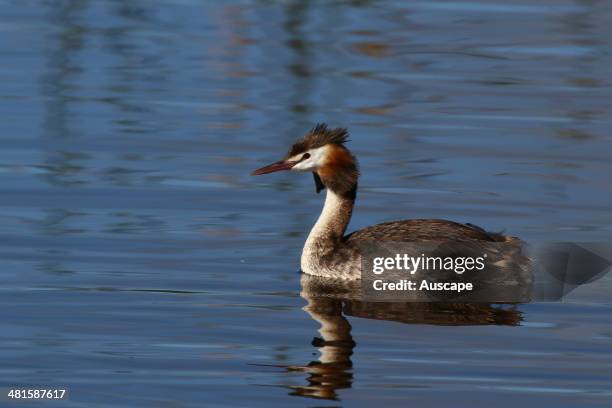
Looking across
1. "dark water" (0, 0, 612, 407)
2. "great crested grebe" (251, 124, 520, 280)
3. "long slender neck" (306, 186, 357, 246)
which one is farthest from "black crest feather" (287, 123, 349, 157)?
"dark water" (0, 0, 612, 407)

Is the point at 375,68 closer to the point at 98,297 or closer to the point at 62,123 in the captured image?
the point at 62,123

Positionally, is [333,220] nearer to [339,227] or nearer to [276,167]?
[339,227]

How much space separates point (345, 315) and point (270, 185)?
12.2 feet

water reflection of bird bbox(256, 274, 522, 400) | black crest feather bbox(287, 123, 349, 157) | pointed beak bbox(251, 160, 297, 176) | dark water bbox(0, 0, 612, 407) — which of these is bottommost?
water reflection of bird bbox(256, 274, 522, 400)

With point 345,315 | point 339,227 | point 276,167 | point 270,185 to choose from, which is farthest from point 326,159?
point 270,185

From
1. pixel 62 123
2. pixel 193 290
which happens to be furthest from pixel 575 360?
pixel 62 123

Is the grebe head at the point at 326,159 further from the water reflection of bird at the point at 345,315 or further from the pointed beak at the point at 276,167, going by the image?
the water reflection of bird at the point at 345,315

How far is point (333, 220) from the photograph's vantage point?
11.3 metres

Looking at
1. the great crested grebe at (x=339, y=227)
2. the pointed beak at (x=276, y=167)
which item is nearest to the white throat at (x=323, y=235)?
the great crested grebe at (x=339, y=227)

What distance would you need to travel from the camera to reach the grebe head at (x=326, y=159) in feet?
37.2

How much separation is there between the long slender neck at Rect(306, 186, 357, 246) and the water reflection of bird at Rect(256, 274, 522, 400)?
1.05 feet

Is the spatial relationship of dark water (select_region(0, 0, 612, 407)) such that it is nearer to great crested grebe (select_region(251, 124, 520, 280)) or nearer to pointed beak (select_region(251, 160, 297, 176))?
great crested grebe (select_region(251, 124, 520, 280))

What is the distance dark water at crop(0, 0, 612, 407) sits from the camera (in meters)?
8.69

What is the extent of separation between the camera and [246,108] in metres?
16.1
